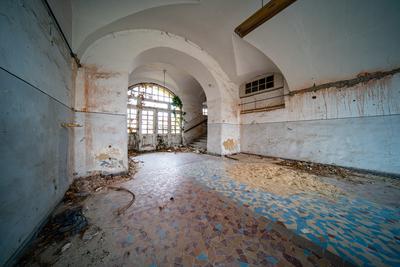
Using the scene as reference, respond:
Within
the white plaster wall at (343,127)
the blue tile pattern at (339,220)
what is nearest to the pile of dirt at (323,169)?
the white plaster wall at (343,127)

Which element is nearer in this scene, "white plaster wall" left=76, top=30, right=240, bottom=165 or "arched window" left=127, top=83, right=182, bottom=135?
"white plaster wall" left=76, top=30, right=240, bottom=165

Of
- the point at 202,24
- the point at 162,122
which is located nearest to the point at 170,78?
the point at 162,122

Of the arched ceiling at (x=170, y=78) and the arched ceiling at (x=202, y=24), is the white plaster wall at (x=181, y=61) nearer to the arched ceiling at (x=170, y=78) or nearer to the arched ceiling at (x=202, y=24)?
the arched ceiling at (x=202, y=24)

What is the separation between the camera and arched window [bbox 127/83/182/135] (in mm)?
7422

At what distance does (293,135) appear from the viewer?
521 cm

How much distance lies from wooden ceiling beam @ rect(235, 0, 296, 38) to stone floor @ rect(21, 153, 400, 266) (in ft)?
15.8

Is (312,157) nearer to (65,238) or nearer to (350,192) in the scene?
(350,192)

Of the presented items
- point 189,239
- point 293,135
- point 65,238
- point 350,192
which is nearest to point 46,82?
point 65,238

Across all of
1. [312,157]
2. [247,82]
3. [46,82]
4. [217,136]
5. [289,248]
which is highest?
[247,82]

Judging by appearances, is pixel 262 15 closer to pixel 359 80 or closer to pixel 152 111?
pixel 359 80

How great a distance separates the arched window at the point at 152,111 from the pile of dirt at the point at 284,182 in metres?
6.09

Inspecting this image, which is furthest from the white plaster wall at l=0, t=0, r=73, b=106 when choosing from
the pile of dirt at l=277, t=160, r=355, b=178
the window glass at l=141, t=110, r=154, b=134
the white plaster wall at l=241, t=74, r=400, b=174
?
the white plaster wall at l=241, t=74, r=400, b=174

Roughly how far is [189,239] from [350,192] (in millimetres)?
3532

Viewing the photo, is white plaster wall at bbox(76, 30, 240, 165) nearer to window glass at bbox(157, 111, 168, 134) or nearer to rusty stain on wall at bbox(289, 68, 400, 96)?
rusty stain on wall at bbox(289, 68, 400, 96)
